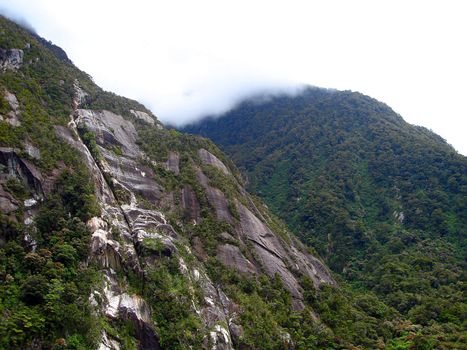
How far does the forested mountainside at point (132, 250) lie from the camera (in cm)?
3000

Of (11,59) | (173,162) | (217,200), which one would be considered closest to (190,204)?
(217,200)

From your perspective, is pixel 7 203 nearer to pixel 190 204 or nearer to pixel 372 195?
pixel 190 204

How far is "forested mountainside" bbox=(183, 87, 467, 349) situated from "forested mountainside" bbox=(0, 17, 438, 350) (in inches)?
329

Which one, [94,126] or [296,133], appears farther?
[296,133]

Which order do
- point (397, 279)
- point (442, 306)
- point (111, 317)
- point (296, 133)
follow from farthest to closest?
1. point (296, 133)
2. point (397, 279)
3. point (442, 306)
4. point (111, 317)

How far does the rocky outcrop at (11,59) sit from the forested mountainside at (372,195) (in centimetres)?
5656

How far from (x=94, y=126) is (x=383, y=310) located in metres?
44.7

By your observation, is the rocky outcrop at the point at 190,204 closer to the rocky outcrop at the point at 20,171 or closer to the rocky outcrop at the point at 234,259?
the rocky outcrop at the point at 234,259

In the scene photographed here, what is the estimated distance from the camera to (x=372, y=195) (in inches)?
3713

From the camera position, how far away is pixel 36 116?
46.2 m

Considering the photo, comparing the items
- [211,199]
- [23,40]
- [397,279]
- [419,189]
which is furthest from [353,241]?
[23,40]

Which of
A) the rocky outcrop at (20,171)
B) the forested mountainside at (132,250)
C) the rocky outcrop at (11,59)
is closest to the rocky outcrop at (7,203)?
the forested mountainside at (132,250)

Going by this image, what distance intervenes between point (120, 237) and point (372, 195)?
229 feet

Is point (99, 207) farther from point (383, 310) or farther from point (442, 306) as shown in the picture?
point (442, 306)
